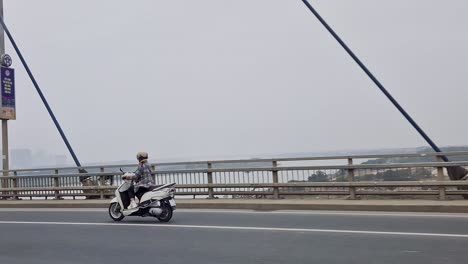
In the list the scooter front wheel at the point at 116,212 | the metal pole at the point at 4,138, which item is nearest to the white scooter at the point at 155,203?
the scooter front wheel at the point at 116,212

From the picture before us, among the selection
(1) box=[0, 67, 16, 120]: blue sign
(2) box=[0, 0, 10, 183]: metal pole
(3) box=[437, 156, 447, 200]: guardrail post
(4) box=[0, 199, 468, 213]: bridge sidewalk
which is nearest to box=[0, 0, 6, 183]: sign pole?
(2) box=[0, 0, 10, 183]: metal pole

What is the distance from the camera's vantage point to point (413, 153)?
11.6m

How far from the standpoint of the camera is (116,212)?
1071 cm

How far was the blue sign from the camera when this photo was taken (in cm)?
1797

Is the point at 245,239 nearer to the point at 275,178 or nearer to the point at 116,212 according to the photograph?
the point at 116,212

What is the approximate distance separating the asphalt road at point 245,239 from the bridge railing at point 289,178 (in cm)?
128

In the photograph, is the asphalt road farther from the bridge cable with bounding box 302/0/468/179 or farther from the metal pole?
the metal pole

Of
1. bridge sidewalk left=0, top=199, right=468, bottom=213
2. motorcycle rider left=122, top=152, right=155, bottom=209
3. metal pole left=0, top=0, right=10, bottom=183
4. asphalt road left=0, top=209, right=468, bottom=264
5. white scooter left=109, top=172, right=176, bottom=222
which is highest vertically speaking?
metal pole left=0, top=0, right=10, bottom=183

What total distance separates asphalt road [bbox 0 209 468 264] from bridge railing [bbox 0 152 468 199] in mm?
1283

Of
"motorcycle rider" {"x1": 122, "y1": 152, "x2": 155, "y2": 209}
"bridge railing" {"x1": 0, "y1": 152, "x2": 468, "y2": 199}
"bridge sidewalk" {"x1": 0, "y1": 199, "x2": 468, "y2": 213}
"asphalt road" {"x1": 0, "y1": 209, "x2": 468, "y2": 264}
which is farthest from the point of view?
"bridge railing" {"x1": 0, "y1": 152, "x2": 468, "y2": 199}

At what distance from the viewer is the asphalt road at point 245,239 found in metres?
6.55

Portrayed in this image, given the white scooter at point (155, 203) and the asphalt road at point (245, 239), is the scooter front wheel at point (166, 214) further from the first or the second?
the asphalt road at point (245, 239)

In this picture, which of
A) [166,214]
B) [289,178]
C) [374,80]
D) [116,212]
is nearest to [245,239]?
[166,214]

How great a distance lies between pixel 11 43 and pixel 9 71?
169 centimetres
